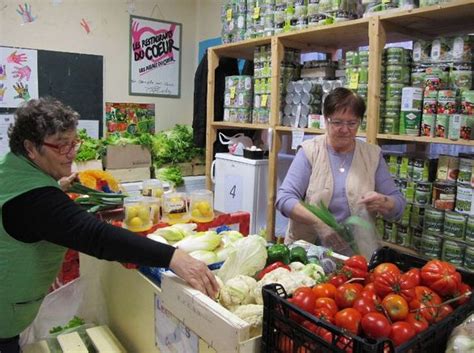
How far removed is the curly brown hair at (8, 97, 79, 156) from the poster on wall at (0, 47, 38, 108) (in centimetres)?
A: 324

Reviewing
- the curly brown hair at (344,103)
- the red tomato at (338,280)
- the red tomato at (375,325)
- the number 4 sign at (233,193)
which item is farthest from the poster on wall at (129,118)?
the red tomato at (375,325)

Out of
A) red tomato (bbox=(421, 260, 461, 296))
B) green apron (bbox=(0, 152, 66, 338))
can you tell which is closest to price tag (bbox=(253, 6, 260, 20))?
green apron (bbox=(0, 152, 66, 338))

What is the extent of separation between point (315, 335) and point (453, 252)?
5.66 ft

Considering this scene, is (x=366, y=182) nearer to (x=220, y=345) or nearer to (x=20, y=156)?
(x=220, y=345)

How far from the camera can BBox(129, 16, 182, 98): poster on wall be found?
16.8 ft

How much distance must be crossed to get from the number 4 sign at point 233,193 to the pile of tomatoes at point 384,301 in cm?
247

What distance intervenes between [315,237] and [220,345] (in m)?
1.25

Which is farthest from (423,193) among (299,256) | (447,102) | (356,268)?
(356,268)

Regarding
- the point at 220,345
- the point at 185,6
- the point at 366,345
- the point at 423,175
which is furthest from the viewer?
the point at 185,6

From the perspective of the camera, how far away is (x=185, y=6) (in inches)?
214

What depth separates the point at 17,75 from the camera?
4398 millimetres

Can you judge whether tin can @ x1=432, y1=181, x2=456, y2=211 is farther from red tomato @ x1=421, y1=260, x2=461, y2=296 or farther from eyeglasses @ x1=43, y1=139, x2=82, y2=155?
eyeglasses @ x1=43, y1=139, x2=82, y2=155

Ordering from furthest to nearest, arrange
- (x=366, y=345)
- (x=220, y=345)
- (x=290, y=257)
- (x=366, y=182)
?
(x=366, y=182) → (x=290, y=257) → (x=220, y=345) → (x=366, y=345)

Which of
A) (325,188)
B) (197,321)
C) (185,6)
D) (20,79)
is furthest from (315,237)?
(185,6)
